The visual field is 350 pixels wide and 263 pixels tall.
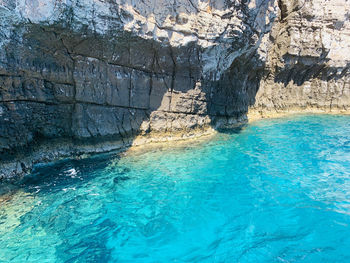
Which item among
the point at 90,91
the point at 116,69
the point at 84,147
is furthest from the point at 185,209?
the point at 116,69

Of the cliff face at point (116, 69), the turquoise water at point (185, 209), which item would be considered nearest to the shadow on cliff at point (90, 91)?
the cliff face at point (116, 69)

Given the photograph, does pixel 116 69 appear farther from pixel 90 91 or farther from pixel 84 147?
pixel 84 147

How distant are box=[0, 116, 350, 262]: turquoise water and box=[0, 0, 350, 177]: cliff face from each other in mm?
1201

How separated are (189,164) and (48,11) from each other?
624 cm

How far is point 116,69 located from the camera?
353 inches

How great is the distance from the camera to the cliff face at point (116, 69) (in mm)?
7363

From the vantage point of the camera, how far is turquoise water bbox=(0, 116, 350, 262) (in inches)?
195

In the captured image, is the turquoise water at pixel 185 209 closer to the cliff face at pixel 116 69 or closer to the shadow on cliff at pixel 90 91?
the shadow on cliff at pixel 90 91

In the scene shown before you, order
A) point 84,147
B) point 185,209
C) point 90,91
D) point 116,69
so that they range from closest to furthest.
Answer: point 185,209 → point 90,91 → point 116,69 → point 84,147

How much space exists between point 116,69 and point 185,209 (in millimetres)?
5489

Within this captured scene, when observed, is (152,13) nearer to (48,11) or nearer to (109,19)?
(109,19)

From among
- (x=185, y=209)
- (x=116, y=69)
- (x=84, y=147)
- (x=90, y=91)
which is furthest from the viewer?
(x=84, y=147)

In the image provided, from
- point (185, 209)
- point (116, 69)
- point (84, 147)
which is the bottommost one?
point (185, 209)

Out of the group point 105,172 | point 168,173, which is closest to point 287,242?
point 168,173
